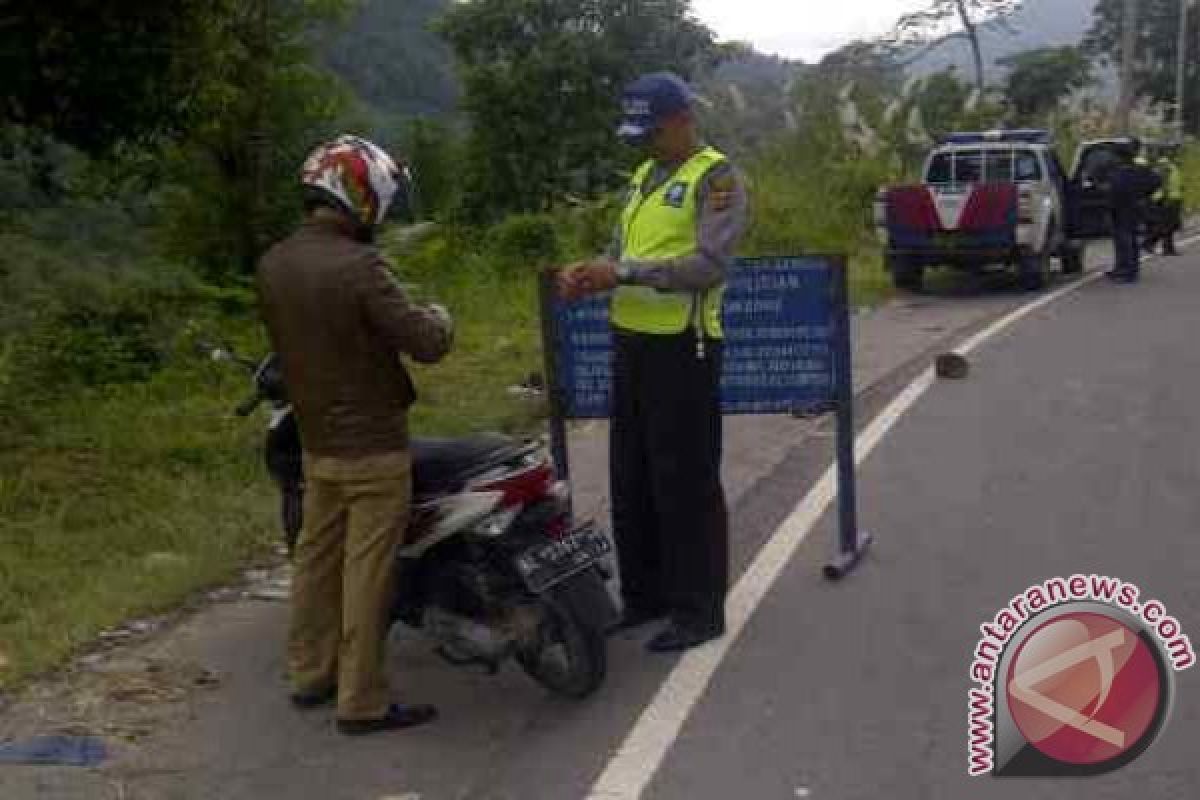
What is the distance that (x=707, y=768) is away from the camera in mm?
4496

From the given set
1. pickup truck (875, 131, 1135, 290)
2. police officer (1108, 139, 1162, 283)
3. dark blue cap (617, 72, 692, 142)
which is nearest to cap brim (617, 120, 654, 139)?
dark blue cap (617, 72, 692, 142)

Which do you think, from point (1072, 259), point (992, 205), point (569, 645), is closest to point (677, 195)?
point (569, 645)

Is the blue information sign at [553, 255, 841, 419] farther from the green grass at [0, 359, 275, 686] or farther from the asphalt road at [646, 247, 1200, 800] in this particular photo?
the green grass at [0, 359, 275, 686]

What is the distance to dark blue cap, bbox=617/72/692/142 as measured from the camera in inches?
209

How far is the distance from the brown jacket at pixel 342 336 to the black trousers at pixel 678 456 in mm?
901

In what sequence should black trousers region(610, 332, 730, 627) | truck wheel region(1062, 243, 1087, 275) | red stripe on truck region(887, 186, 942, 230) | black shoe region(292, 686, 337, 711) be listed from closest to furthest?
black shoe region(292, 686, 337, 711) → black trousers region(610, 332, 730, 627) → red stripe on truck region(887, 186, 942, 230) → truck wheel region(1062, 243, 1087, 275)

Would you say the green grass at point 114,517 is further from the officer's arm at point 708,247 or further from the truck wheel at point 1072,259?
the truck wheel at point 1072,259

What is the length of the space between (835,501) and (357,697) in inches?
129

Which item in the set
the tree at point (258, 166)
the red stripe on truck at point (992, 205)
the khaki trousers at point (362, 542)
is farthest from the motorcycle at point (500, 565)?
the tree at point (258, 166)

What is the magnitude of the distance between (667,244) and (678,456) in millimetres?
721

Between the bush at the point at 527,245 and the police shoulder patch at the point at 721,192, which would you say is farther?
the bush at the point at 527,245

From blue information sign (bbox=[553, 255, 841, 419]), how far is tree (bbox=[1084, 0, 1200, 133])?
2235 inches

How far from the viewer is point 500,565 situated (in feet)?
16.2

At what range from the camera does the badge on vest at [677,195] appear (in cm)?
528
